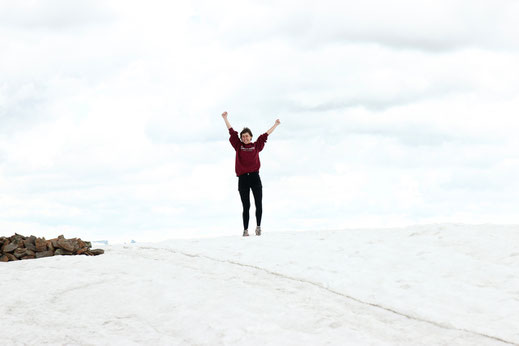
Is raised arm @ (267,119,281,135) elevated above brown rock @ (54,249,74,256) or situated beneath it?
elevated above

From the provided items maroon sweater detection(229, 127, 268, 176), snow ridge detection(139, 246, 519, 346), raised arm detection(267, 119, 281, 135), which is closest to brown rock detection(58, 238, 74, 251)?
snow ridge detection(139, 246, 519, 346)

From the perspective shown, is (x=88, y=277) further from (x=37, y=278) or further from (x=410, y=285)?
(x=410, y=285)

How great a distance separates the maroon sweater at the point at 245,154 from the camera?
44.6 feet

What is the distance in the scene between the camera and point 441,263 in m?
10.0

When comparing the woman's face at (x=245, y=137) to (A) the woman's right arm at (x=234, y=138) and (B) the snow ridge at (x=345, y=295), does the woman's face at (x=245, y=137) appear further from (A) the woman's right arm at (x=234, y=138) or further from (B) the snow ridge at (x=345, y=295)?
(B) the snow ridge at (x=345, y=295)

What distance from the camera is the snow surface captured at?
7121mm

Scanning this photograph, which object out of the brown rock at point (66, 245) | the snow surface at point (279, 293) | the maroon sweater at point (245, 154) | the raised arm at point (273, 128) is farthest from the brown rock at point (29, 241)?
the raised arm at point (273, 128)

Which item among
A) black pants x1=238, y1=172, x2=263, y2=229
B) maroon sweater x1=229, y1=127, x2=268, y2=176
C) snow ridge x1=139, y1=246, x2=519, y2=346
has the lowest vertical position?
snow ridge x1=139, y1=246, x2=519, y2=346

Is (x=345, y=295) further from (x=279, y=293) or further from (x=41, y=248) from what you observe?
(x=41, y=248)

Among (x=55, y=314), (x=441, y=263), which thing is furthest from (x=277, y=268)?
(x=55, y=314)

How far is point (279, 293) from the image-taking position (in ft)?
27.6

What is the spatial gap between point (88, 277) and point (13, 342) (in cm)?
223

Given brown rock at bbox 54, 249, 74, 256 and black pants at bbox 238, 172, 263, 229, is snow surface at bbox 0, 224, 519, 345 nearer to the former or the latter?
brown rock at bbox 54, 249, 74, 256

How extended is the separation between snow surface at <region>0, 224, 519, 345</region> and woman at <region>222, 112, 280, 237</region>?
6.20ft
